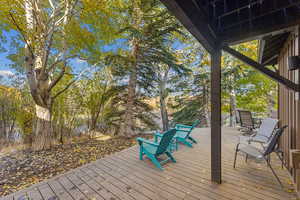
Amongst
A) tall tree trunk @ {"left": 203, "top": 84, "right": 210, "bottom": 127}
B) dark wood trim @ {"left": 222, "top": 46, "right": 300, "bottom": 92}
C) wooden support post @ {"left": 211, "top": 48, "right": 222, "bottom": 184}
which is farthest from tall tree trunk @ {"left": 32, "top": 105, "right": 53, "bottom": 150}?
tall tree trunk @ {"left": 203, "top": 84, "right": 210, "bottom": 127}

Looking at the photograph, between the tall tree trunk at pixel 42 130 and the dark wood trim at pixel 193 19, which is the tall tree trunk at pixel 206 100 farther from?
the tall tree trunk at pixel 42 130

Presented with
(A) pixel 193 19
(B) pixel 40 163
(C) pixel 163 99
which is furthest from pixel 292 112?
(C) pixel 163 99

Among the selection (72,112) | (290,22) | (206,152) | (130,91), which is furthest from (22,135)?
(290,22)

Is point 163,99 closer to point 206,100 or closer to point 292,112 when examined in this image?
point 206,100

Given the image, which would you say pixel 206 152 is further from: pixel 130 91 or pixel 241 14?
pixel 130 91

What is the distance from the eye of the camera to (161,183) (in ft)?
7.64

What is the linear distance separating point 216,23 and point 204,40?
517mm

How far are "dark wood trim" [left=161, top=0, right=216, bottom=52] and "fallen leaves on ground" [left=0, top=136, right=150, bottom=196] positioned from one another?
3.85m

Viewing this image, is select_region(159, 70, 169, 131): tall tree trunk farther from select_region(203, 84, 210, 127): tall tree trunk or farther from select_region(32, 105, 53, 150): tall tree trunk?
select_region(32, 105, 53, 150): tall tree trunk

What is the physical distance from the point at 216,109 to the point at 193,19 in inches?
56.1

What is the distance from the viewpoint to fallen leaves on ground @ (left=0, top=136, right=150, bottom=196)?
2.78 metres

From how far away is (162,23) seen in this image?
5.51 meters

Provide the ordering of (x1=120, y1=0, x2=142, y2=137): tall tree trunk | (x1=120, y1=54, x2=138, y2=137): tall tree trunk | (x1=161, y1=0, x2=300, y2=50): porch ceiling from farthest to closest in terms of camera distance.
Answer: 1. (x1=120, y1=54, x2=138, y2=137): tall tree trunk
2. (x1=120, y1=0, x2=142, y2=137): tall tree trunk
3. (x1=161, y1=0, x2=300, y2=50): porch ceiling

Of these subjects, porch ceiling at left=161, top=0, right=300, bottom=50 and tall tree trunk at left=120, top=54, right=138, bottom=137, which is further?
tall tree trunk at left=120, top=54, right=138, bottom=137
